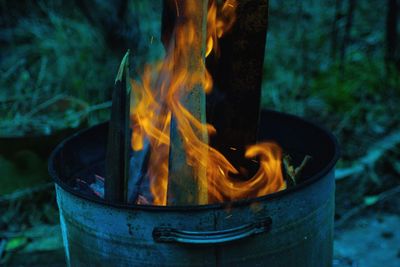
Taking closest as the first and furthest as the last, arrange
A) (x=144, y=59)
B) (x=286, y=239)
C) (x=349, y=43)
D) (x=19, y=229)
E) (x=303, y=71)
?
(x=286, y=239) → (x=144, y=59) → (x=19, y=229) → (x=303, y=71) → (x=349, y=43)

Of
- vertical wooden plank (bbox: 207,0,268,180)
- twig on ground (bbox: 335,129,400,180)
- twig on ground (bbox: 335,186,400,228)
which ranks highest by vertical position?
vertical wooden plank (bbox: 207,0,268,180)

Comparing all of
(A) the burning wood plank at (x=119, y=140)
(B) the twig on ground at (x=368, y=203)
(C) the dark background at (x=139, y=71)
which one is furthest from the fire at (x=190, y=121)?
(B) the twig on ground at (x=368, y=203)

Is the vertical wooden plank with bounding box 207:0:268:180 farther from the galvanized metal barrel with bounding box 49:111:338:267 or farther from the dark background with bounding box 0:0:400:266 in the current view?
the dark background with bounding box 0:0:400:266

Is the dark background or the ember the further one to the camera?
the dark background

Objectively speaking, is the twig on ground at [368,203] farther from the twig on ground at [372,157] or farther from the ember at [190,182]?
the ember at [190,182]

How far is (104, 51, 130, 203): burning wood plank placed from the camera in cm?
172

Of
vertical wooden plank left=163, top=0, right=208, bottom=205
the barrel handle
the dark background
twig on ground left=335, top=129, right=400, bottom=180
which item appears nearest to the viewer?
the barrel handle

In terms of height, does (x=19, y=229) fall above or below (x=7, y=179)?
below

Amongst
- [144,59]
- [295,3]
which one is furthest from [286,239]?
[295,3]

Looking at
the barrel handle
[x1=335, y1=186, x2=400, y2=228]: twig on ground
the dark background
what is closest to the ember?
the barrel handle

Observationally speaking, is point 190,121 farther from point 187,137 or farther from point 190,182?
point 190,182

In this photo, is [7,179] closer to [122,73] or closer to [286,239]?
[122,73]

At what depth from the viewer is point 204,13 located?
174 cm

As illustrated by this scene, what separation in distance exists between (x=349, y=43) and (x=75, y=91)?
2.48 meters
